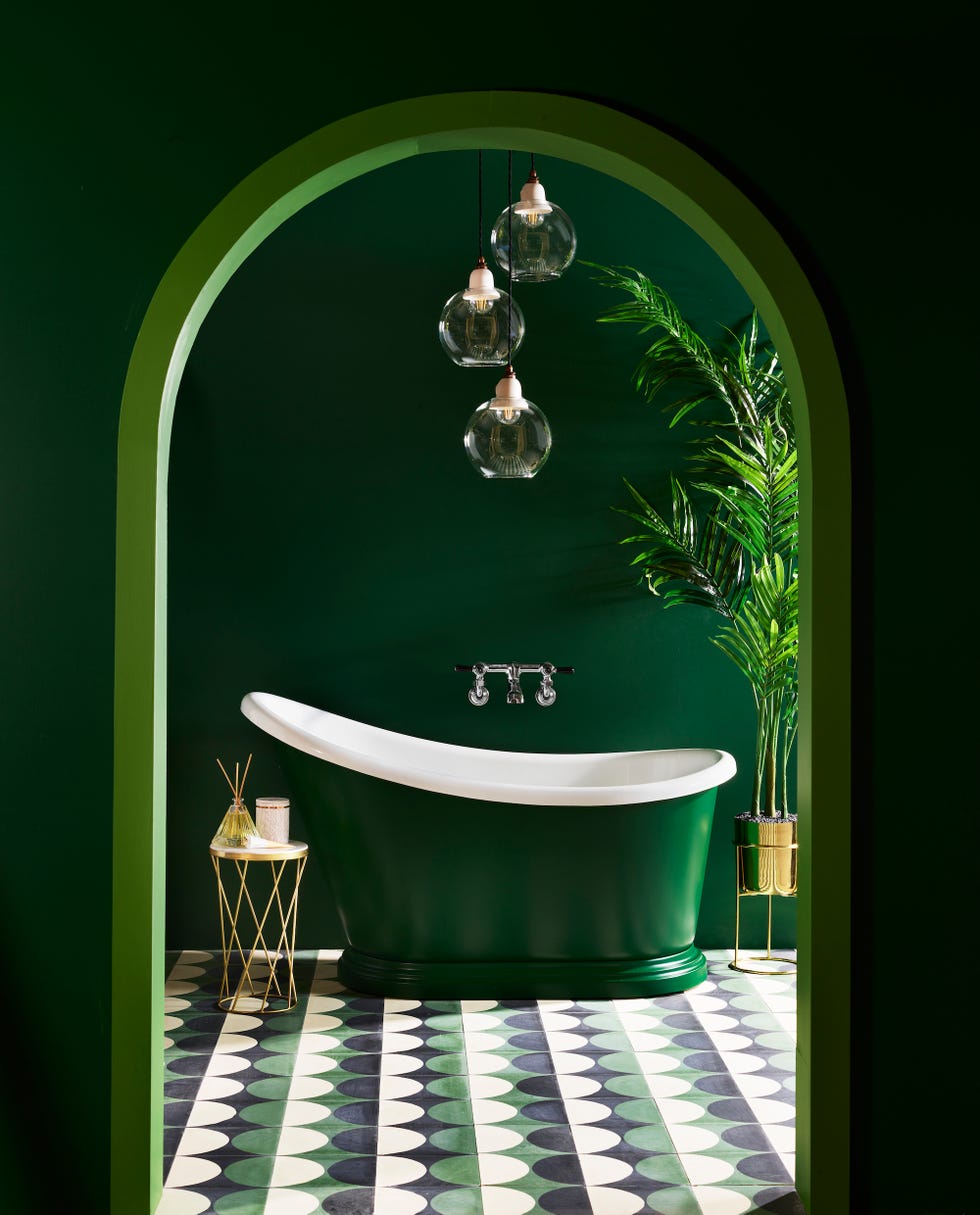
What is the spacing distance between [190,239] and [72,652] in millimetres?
805

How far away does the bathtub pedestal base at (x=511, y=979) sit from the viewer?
416cm

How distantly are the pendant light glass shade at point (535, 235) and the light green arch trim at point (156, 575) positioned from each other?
1.22m

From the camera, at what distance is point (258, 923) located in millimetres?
4277

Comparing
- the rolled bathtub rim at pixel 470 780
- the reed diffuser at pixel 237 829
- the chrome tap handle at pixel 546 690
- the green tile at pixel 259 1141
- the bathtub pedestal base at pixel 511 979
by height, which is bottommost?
the green tile at pixel 259 1141

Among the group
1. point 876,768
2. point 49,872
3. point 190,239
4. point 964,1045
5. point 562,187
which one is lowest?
point 964,1045

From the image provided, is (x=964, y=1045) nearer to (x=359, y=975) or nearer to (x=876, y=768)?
(x=876, y=768)

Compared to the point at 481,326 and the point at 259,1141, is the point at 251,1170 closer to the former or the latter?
the point at 259,1141

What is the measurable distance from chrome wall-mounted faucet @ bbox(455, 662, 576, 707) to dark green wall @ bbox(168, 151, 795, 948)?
0.13m

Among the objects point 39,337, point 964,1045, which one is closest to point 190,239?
point 39,337

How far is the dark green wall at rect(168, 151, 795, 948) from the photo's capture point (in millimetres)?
4824

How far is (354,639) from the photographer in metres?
4.84

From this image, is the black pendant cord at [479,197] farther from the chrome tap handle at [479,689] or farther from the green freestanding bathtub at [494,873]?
the green freestanding bathtub at [494,873]

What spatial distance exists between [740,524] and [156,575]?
2.78m

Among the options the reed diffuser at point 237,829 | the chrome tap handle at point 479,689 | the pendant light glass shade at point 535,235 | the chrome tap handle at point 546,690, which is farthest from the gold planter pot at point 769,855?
the pendant light glass shade at point 535,235
